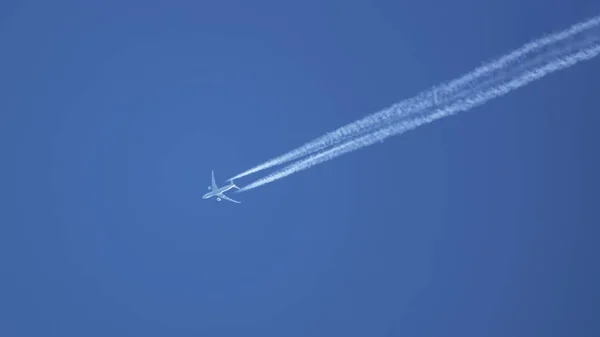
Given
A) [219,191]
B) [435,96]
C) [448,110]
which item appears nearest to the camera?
[448,110]

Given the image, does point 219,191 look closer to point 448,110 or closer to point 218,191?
point 218,191

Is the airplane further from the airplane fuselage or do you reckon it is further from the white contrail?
the white contrail

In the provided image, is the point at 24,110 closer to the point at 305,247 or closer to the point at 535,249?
the point at 305,247

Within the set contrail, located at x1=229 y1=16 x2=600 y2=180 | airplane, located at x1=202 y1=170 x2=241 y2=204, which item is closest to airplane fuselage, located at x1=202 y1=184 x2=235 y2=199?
airplane, located at x1=202 y1=170 x2=241 y2=204

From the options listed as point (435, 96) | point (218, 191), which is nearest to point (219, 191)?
point (218, 191)

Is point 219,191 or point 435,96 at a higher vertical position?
point 219,191

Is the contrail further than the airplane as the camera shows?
No

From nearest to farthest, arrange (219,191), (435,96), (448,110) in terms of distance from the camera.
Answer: (448,110) → (435,96) → (219,191)

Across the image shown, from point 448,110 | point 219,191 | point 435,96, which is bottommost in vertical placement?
point 448,110
